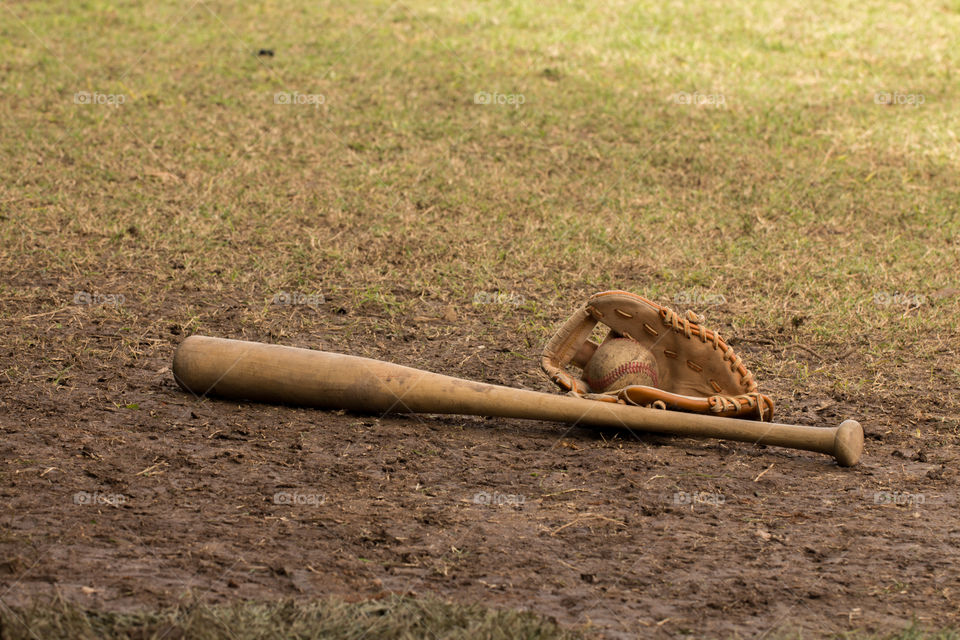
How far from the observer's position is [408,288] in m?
Answer: 5.68

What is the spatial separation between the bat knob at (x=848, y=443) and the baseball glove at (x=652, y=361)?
12.9 inches

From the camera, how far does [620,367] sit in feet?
13.3

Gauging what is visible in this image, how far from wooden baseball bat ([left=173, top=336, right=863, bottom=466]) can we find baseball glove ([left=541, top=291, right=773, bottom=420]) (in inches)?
4.0

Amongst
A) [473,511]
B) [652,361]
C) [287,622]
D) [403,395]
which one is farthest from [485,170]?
[287,622]

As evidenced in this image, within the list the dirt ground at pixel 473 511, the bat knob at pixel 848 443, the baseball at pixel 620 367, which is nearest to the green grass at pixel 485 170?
the dirt ground at pixel 473 511

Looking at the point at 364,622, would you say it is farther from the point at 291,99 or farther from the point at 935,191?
the point at 291,99

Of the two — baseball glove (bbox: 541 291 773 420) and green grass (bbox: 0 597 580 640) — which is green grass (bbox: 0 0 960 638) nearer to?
green grass (bbox: 0 597 580 640)

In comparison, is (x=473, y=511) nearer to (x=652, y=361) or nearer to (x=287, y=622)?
(x=287, y=622)

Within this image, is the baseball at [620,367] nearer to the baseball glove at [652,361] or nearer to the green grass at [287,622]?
the baseball glove at [652,361]

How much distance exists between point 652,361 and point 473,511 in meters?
1.19

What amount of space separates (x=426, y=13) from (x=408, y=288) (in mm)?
6673

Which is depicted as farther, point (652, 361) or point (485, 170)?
point (485, 170)

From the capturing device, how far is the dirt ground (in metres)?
2.82

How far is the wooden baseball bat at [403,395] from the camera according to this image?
3.80m
